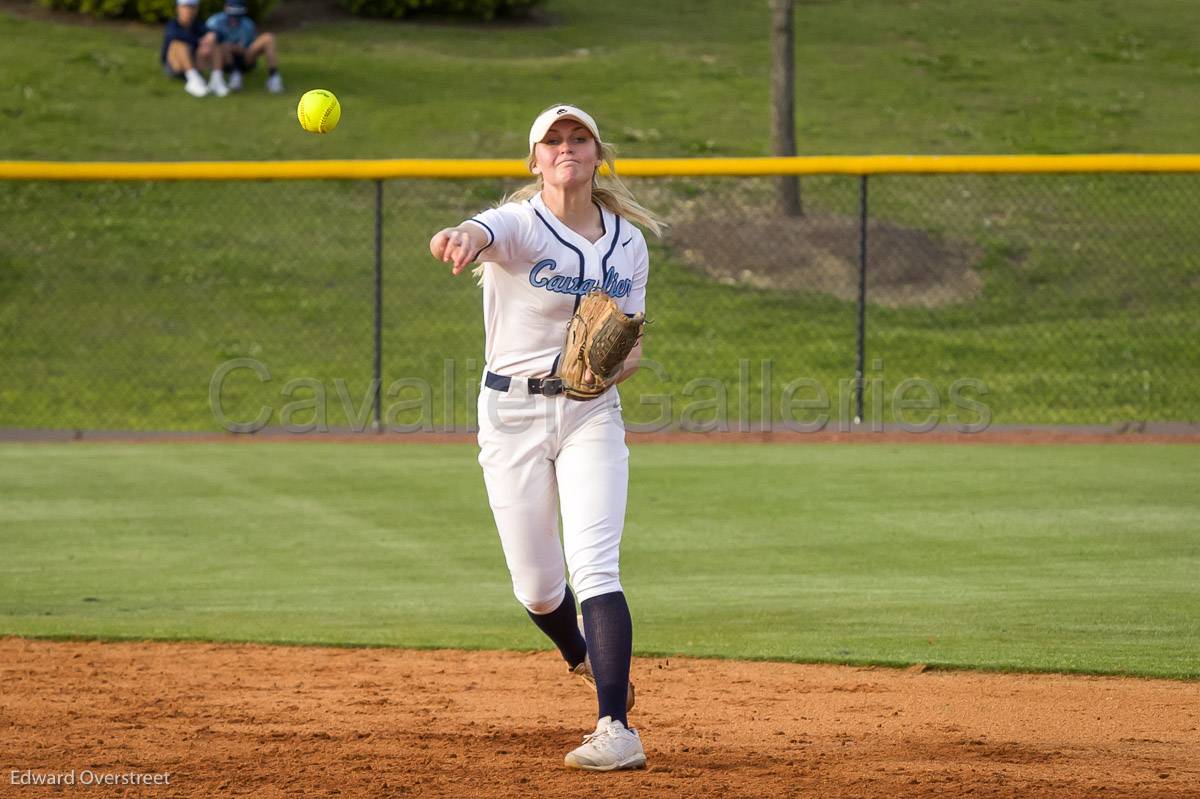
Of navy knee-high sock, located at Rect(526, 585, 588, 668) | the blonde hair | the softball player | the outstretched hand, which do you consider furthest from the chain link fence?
the outstretched hand

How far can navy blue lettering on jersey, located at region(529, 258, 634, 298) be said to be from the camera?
4156 mm

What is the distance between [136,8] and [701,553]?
17858 millimetres

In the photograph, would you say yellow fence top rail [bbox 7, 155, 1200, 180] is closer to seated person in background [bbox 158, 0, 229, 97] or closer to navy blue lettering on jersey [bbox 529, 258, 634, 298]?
navy blue lettering on jersey [bbox 529, 258, 634, 298]

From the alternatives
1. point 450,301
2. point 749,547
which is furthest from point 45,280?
point 749,547

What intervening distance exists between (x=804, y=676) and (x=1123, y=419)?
25.8ft

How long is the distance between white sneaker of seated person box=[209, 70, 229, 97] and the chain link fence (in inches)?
97.7

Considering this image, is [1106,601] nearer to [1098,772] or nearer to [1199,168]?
[1098,772]

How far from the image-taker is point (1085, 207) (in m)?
17.6

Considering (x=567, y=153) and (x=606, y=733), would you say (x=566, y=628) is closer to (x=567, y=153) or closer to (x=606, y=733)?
(x=606, y=733)

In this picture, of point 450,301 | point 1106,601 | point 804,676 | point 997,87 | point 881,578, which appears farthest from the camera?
point 997,87

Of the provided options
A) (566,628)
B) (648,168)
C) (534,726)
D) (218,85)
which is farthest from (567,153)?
(218,85)

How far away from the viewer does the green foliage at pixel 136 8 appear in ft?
71.0

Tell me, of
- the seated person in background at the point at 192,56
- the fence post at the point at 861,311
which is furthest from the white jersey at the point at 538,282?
the seated person in background at the point at 192,56

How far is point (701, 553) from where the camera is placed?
7555 millimetres
